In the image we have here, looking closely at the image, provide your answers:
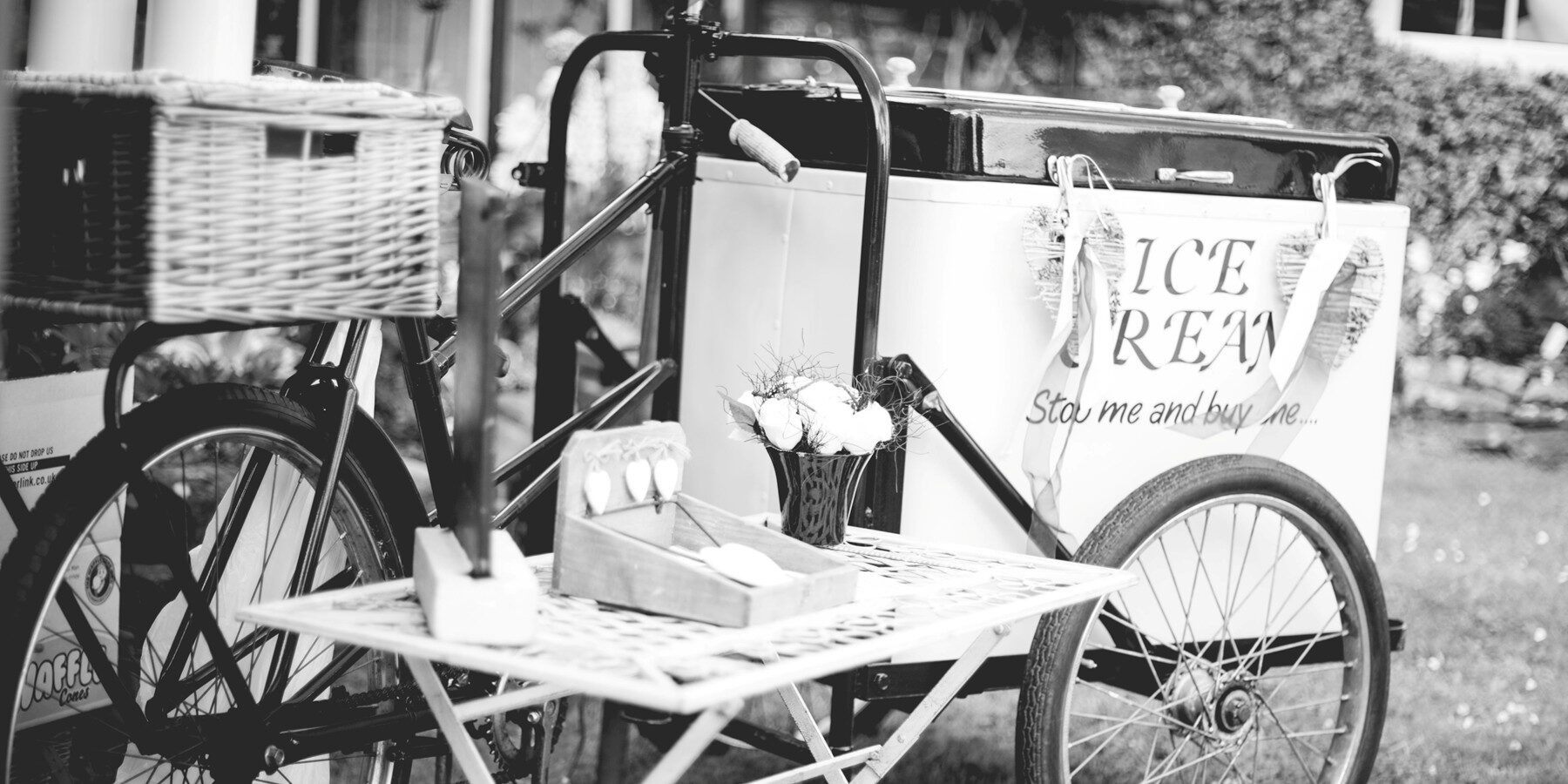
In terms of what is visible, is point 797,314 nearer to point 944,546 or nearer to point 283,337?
point 944,546

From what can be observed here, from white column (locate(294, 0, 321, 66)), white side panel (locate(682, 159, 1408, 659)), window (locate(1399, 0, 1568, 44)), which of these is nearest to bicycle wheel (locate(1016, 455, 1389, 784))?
white side panel (locate(682, 159, 1408, 659))

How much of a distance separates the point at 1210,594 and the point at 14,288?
75.5 inches

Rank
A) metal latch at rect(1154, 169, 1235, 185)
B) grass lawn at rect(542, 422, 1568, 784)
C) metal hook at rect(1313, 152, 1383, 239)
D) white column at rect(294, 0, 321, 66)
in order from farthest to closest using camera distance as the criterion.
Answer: white column at rect(294, 0, 321, 66)
grass lawn at rect(542, 422, 1568, 784)
metal hook at rect(1313, 152, 1383, 239)
metal latch at rect(1154, 169, 1235, 185)

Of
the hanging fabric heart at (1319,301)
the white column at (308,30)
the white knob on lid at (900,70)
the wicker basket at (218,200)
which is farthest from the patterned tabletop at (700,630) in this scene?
the white column at (308,30)

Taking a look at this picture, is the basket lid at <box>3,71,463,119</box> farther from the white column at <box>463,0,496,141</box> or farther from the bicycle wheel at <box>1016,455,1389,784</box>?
the white column at <box>463,0,496,141</box>

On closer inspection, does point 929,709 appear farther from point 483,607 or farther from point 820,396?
point 483,607

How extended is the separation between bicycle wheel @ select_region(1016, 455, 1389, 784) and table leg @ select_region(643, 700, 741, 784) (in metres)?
0.73

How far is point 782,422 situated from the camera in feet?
6.40

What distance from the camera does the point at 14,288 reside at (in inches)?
65.2

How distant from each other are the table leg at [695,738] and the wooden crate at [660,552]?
0.48 ft

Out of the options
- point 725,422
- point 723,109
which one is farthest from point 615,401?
point 723,109

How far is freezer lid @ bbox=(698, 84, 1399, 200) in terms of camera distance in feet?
7.50

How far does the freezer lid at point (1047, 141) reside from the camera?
229cm

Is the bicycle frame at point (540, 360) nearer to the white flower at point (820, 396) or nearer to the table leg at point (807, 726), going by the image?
the white flower at point (820, 396)
